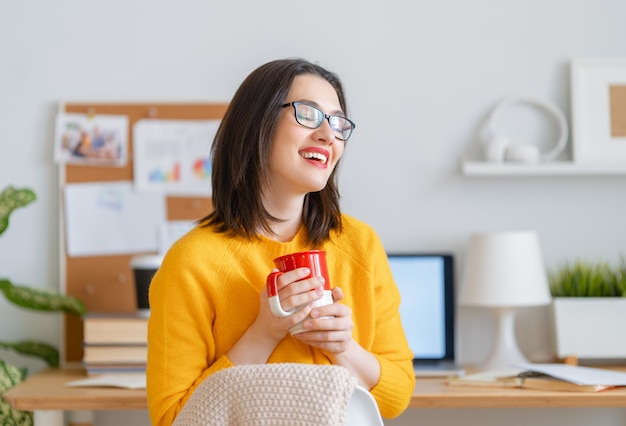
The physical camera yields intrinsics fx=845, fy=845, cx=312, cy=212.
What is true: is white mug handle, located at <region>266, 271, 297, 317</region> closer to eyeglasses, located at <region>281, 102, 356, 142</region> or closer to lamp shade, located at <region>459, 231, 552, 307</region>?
eyeglasses, located at <region>281, 102, 356, 142</region>

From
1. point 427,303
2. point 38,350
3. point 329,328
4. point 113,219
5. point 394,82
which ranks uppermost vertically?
point 394,82

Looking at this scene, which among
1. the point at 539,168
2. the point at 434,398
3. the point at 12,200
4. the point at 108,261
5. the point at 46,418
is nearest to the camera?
the point at 434,398

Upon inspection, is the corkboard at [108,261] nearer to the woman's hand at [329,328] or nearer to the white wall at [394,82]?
the white wall at [394,82]

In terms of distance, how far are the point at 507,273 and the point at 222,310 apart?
1.15 meters

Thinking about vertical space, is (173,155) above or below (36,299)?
above

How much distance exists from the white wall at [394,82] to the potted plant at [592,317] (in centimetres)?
14

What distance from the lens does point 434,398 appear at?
1.85 m

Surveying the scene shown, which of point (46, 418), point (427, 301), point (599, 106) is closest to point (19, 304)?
point (46, 418)

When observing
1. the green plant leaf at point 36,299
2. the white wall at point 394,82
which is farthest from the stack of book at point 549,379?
the green plant leaf at point 36,299

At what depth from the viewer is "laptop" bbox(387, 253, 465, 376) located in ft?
7.47

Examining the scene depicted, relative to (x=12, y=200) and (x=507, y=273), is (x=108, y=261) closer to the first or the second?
(x=12, y=200)

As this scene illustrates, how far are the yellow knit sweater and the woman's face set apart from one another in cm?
11

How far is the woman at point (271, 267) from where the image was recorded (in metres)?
1.19

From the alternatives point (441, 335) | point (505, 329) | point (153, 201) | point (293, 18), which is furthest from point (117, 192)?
point (505, 329)
